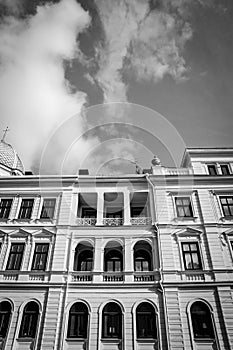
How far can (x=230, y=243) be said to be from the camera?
19641mm

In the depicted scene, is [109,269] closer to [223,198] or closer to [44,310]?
[44,310]

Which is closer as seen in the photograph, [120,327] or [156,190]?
[120,327]

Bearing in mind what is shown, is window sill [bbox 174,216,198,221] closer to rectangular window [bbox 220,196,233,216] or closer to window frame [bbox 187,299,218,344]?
rectangular window [bbox 220,196,233,216]

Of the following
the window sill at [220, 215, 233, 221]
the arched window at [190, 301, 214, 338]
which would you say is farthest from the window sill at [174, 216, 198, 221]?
the arched window at [190, 301, 214, 338]

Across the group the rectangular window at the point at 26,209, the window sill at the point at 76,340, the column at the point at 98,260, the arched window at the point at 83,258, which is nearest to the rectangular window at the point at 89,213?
the arched window at the point at 83,258

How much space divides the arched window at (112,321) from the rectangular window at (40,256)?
5847mm

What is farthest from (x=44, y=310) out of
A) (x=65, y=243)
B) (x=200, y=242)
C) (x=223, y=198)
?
(x=223, y=198)

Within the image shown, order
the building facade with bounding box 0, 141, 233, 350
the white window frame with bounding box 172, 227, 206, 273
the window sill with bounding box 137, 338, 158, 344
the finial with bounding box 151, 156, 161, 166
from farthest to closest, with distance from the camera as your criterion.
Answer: the finial with bounding box 151, 156, 161, 166
the white window frame with bounding box 172, 227, 206, 273
the building facade with bounding box 0, 141, 233, 350
the window sill with bounding box 137, 338, 158, 344

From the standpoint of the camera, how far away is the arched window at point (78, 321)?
54.1 feet

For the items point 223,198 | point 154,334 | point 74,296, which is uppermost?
point 223,198

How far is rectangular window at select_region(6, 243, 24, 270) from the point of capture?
63.6 feet

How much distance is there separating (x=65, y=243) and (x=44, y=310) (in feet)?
16.1

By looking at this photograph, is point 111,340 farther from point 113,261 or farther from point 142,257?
point 142,257

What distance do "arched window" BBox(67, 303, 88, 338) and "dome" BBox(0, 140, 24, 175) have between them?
1860 centimetres
